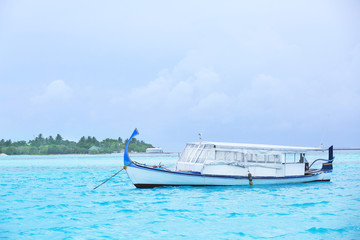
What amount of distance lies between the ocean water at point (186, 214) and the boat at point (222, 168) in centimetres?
68

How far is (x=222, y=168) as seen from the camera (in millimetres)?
31125

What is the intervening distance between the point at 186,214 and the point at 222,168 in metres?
10.0

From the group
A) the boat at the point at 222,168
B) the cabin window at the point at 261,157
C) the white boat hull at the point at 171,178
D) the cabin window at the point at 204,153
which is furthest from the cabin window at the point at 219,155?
the cabin window at the point at 261,157

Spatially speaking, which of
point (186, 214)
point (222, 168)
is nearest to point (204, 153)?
point (222, 168)

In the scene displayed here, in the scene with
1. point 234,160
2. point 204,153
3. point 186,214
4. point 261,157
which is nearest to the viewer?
point 186,214

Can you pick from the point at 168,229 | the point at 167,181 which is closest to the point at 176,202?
the point at 167,181

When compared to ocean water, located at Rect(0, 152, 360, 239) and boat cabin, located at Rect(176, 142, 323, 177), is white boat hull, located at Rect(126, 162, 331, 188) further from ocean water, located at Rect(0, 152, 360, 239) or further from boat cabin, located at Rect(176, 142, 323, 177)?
boat cabin, located at Rect(176, 142, 323, 177)

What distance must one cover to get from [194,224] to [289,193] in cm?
1236

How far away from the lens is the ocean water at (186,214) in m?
17.7

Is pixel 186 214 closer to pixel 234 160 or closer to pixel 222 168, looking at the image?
pixel 222 168

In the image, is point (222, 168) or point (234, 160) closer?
point (222, 168)

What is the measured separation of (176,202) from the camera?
82.8 feet

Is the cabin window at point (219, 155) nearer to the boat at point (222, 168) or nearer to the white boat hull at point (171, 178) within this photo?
Result: the boat at point (222, 168)

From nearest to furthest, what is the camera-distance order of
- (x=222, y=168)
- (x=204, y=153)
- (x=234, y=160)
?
(x=222, y=168)
(x=204, y=153)
(x=234, y=160)
